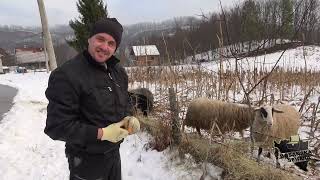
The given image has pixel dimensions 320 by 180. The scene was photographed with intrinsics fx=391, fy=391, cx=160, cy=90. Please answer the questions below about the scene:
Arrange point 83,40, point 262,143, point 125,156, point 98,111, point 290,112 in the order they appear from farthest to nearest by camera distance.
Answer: point 83,40 → point 290,112 → point 125,156 → point 262,143 → point 98,111

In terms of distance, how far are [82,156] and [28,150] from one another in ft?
14.5

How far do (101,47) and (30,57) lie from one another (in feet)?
262

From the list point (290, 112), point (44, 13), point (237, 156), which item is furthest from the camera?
point (44, 13)

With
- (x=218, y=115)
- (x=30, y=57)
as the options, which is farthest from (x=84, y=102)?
(x=30, y=57)

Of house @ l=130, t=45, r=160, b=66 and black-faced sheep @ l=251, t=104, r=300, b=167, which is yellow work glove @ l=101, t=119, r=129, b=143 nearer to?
black-faced sheep @ l=251, t=104, r=300, b=167

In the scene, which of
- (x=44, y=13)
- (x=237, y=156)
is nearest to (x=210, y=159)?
(x=237, y=156)

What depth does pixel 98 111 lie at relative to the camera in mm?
2924

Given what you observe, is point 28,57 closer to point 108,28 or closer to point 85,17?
point 85,17

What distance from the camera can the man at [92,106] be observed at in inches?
107

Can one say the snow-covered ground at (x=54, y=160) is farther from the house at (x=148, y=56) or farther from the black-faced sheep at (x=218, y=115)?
the house at (x=148, y=56)

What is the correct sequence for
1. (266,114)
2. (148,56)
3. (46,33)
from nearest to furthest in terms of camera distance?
(266,114)
(148,56)
(46,33)

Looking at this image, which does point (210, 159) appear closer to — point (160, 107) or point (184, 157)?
point (184, 157)

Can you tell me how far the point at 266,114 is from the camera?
244 inches

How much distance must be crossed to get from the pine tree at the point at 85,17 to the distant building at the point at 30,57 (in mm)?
54545
